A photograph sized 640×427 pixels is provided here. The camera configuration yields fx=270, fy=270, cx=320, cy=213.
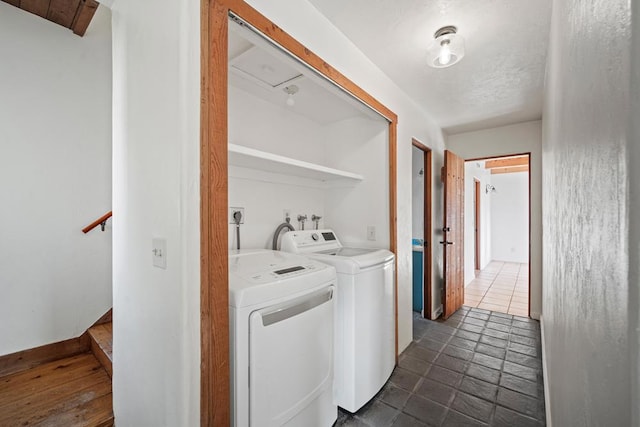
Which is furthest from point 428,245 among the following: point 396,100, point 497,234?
point 497,234

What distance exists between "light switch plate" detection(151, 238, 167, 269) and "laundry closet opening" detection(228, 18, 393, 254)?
0.80 m

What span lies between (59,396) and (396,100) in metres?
3.26

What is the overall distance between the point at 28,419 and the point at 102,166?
1768mm

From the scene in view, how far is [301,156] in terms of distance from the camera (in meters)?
2.57

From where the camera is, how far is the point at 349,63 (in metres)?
1.86

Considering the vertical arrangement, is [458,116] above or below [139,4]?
above

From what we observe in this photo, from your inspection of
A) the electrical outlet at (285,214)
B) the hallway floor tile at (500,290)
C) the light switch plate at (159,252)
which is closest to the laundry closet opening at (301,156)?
the electrical outlet at (285,214)

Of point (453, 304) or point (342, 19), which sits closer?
point (342, 19)

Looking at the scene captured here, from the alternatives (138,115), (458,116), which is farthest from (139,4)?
(458,116)

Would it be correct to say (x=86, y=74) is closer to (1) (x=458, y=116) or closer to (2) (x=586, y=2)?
(2) (x=586, y=2)

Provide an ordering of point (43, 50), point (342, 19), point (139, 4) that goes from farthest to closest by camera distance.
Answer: point (43, 50) < point (342, 19) < point (139, 4)

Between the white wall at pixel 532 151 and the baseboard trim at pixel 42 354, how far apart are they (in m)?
4.70

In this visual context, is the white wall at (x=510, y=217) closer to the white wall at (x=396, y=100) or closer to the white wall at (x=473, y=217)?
the white wall at (x=473, y=217)

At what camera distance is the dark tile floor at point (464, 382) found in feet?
5.73
